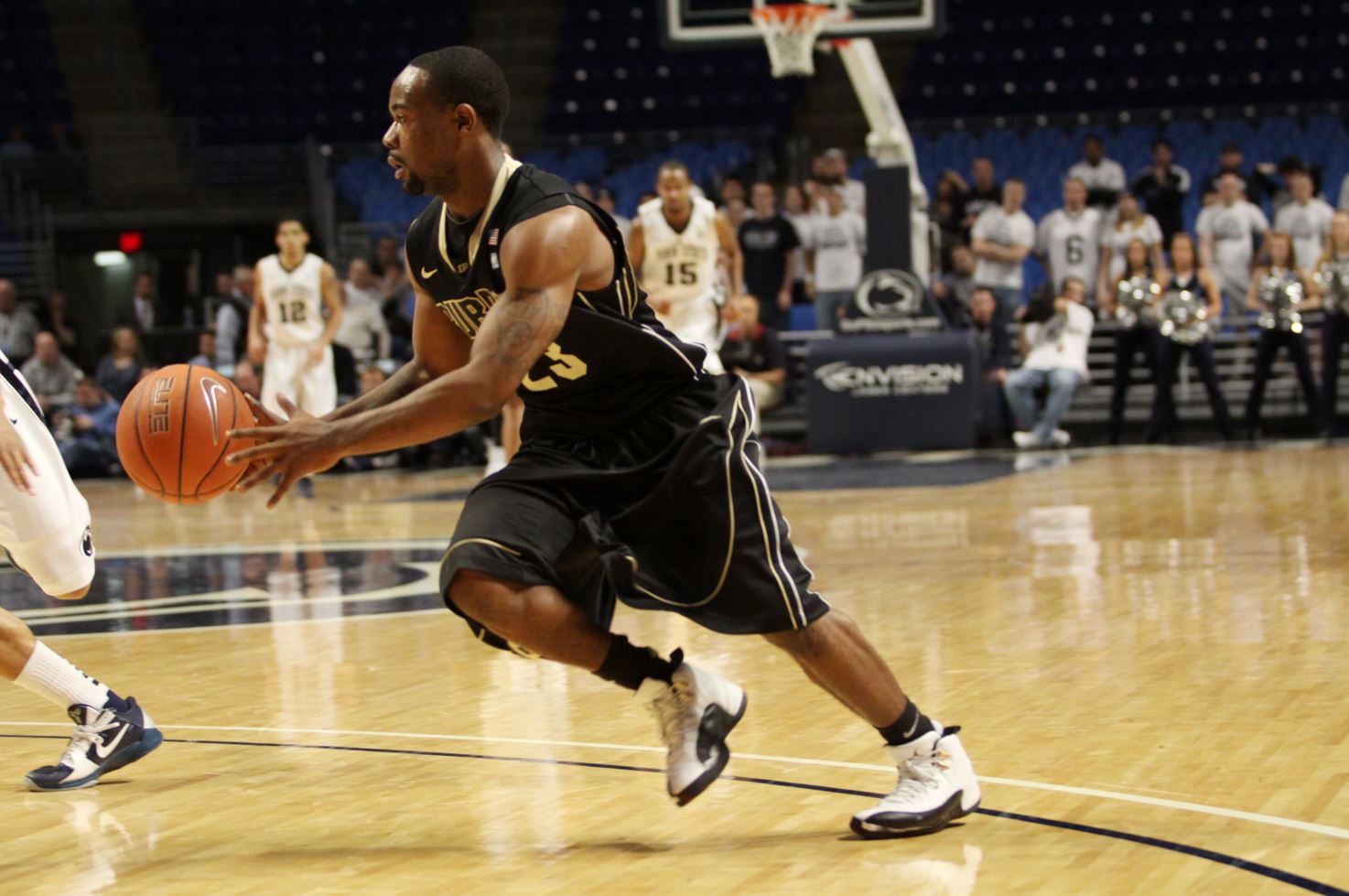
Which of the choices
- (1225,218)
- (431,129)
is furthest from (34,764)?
(1225,218)

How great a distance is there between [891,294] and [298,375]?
442cm

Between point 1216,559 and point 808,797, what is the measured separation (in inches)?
149

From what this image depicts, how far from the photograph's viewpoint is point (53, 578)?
12.9 ft

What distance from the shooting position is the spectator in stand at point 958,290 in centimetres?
1438

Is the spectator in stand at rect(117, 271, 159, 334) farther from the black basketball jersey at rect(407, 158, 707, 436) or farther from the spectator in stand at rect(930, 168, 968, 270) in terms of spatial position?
the black basketball jersey at rect(407, 158, 707, 436)

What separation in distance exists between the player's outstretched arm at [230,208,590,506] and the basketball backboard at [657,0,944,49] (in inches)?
397

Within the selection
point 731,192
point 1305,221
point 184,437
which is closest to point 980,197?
A: point 731,192

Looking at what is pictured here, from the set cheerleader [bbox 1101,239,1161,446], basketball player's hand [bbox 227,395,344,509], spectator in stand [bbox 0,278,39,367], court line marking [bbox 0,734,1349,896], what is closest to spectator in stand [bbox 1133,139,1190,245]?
cheerleader [bbox 1101,239,1161,446]

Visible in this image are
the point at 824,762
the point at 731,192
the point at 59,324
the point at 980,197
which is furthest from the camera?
the point at 59,324

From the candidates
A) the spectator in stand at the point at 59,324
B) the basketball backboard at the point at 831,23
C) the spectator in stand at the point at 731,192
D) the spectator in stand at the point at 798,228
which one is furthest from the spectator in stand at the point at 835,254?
the spectator in stand at the point at 59,324

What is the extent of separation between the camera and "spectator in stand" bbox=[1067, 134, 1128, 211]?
48.6ft

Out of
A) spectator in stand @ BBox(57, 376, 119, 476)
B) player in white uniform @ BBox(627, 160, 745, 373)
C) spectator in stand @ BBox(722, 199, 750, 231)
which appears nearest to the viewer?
player in white uniform @ BBox(627, 160, 745, 373)

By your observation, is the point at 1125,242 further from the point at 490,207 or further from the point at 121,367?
the point at 490,207

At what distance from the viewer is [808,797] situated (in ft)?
11.6
